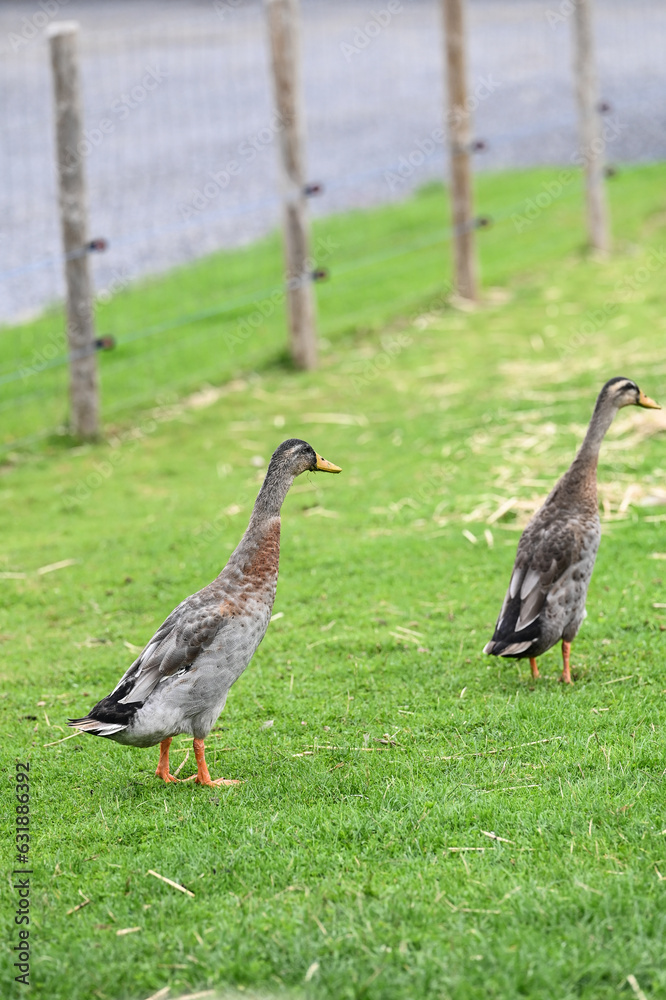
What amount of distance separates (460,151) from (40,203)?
8.38 metres

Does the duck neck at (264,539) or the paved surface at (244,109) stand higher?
the paved surface at (244,109)

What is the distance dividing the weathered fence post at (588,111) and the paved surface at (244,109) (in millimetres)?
769

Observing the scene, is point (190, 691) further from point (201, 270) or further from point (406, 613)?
point (201, 270)

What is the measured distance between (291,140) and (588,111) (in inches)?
221

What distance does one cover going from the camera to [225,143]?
2238cm

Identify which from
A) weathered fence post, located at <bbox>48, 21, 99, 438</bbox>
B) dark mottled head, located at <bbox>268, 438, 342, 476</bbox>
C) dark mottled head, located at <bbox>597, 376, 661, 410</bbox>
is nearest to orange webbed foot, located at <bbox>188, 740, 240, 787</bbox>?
dark mottled head, located at <bbox>268, 438, 342, 476</bbox>

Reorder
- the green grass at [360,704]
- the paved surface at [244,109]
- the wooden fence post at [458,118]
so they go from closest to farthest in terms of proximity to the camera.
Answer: the green grass at [360,704] < the wooden fence post at [458,118] < the paved surface at [244,109]

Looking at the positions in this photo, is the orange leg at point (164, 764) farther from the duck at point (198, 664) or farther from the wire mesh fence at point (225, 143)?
the wire mesh fence at point (225, 143)

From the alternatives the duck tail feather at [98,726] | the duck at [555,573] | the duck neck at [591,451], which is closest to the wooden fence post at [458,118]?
the duck neck at [591,451]

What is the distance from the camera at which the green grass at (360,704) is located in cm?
388

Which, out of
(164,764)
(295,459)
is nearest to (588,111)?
(295,459)

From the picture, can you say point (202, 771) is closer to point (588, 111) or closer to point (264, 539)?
point (264, 539)

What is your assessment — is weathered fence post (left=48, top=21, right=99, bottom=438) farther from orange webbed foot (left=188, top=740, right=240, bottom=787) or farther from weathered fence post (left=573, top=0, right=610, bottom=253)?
weathered fence post (left=573, top=0, right=610, bottom=253)

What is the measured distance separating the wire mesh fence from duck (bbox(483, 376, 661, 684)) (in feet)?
17.4
